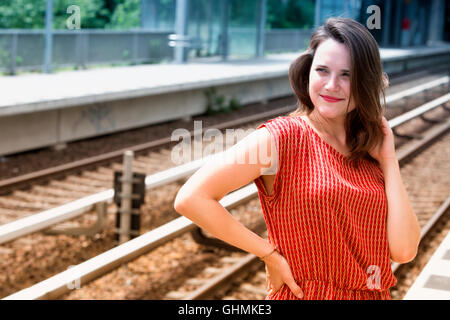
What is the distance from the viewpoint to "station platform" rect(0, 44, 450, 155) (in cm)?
977

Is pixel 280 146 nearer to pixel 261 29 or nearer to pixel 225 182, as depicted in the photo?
pixel 225 182

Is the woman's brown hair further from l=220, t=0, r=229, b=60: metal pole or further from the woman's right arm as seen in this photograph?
l=220, t=0, r=229, b=60: metal pole

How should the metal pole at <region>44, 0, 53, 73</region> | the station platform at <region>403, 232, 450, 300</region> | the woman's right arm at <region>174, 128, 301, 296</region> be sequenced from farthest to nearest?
the metal pole at <region>44, 0, 53, 73</region> < the station platform at <region>403, 232, 450, 300</region> < the woman's right arm at <region>174, 128, 301, 296</region>

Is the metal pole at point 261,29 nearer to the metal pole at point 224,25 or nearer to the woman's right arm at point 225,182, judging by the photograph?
the metal pole at point 224,25

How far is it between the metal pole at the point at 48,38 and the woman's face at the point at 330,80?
11455 millimetres

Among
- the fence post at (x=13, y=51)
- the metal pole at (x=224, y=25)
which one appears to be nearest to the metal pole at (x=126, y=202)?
the fence post at (x=13, y=51)

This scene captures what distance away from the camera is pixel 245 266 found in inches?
226

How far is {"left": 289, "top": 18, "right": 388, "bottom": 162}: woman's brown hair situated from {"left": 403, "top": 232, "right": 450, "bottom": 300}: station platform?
1.53 metres

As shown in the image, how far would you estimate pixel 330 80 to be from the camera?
1.85 meters

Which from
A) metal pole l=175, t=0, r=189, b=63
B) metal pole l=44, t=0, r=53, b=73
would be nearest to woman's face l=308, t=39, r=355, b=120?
metal pole l=44, t=0, r=53, b=73

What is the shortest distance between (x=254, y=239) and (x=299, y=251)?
0.42 feet

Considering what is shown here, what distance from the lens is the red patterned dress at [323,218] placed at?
1.79 metres

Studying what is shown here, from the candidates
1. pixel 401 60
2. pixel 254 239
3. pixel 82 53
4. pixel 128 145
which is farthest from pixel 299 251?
pixel 401 60
